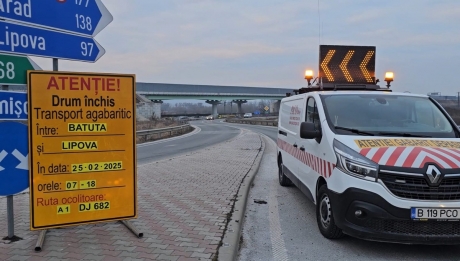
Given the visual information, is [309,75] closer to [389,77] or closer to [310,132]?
[389,77]

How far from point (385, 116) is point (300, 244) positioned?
2179 millimetres

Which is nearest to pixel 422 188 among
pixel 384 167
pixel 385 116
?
pixel 384 167

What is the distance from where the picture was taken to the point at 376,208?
4027 mm

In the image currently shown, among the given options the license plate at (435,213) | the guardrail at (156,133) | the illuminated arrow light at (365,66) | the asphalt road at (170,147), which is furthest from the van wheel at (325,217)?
the guardrail at (156,133)

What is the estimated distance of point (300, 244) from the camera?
4.66 metres

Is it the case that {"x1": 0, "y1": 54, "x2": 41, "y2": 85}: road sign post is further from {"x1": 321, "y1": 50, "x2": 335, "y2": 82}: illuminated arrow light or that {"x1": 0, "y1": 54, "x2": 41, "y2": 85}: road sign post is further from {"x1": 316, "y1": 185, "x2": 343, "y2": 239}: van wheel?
{"x1": 321, "y1": 50, "x2": 335, "y2": 82}: illuminated arrow light

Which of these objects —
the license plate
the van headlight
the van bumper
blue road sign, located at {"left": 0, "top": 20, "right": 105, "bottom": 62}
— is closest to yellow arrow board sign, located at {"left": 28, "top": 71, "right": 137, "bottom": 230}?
blue road sign, located at {"left": 0, "top": 20, "right": 105, "bottom": 62}

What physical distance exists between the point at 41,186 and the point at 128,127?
3.88 ft

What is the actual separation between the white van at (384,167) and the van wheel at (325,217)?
1 cm

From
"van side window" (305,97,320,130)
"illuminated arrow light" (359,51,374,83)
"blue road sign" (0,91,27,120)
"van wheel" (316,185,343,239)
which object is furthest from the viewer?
"illuminated arrow light" (359,51,374,83)

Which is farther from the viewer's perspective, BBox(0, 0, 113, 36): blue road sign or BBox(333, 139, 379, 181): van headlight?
BBox(333, 139, 379, 181): van headlight

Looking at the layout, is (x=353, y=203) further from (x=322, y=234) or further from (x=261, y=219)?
(x=261, y=219)

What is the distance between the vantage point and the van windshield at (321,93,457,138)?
16.2ft

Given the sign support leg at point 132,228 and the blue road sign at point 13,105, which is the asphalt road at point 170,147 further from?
the blue road sign at point 13,105
